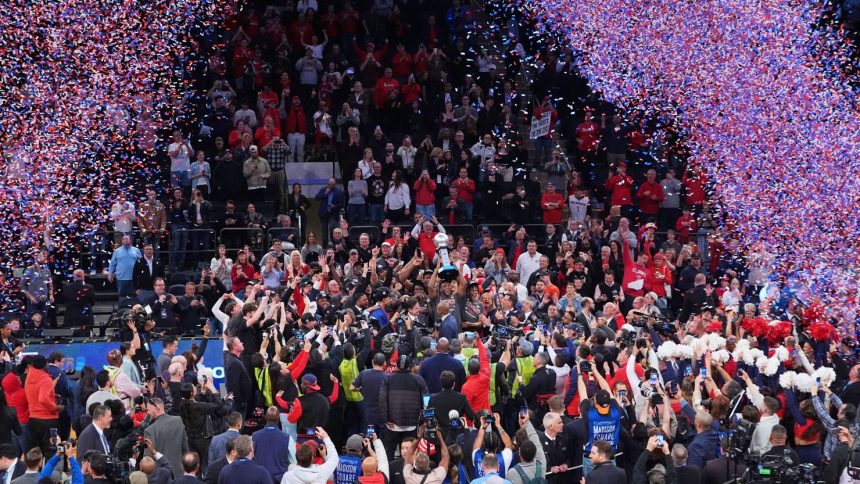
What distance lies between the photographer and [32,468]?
37.6 ft

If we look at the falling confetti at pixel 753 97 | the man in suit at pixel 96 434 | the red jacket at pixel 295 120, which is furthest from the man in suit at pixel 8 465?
the red jacket at pixel 295 120

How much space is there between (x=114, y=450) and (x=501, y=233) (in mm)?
12218

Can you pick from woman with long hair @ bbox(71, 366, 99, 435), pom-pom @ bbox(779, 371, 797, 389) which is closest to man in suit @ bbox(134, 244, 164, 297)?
woman with long hair @ bbox(71, 366, 99, 435)

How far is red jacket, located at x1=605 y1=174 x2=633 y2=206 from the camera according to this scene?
22906mm

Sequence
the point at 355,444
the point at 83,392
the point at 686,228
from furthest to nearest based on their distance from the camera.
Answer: the point at 686,228, the point at 83,392, the point at 355,444

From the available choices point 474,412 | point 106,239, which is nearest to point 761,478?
point 474,412

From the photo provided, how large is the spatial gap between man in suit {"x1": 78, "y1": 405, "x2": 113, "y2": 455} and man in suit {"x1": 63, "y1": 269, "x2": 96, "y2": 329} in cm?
717

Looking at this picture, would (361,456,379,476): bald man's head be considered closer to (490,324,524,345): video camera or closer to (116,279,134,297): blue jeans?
(490,324,524,345): video camera

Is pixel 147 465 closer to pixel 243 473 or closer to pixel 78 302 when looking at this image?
pixel 243 473

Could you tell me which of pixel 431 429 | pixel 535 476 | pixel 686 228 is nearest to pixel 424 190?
pixel 686 228

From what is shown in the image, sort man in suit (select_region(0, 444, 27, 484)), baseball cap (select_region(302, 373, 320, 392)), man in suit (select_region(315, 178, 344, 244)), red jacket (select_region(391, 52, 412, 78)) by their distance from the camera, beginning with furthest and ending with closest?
red jacket (select_region(391, 52, 412, 78)) < man in suit (select_region(315, 178, 344, 244)) < baseball cap (select_region(302, 373, 320, 392)) < man in suit (select_region(0, 444, 27, 484))

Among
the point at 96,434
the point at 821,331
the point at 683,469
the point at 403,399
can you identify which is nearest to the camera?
the point at 683,469

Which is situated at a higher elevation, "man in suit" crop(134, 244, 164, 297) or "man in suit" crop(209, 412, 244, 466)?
"man in suit" crop(134, 244, 164, 297)

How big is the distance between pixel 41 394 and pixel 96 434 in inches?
84.6
